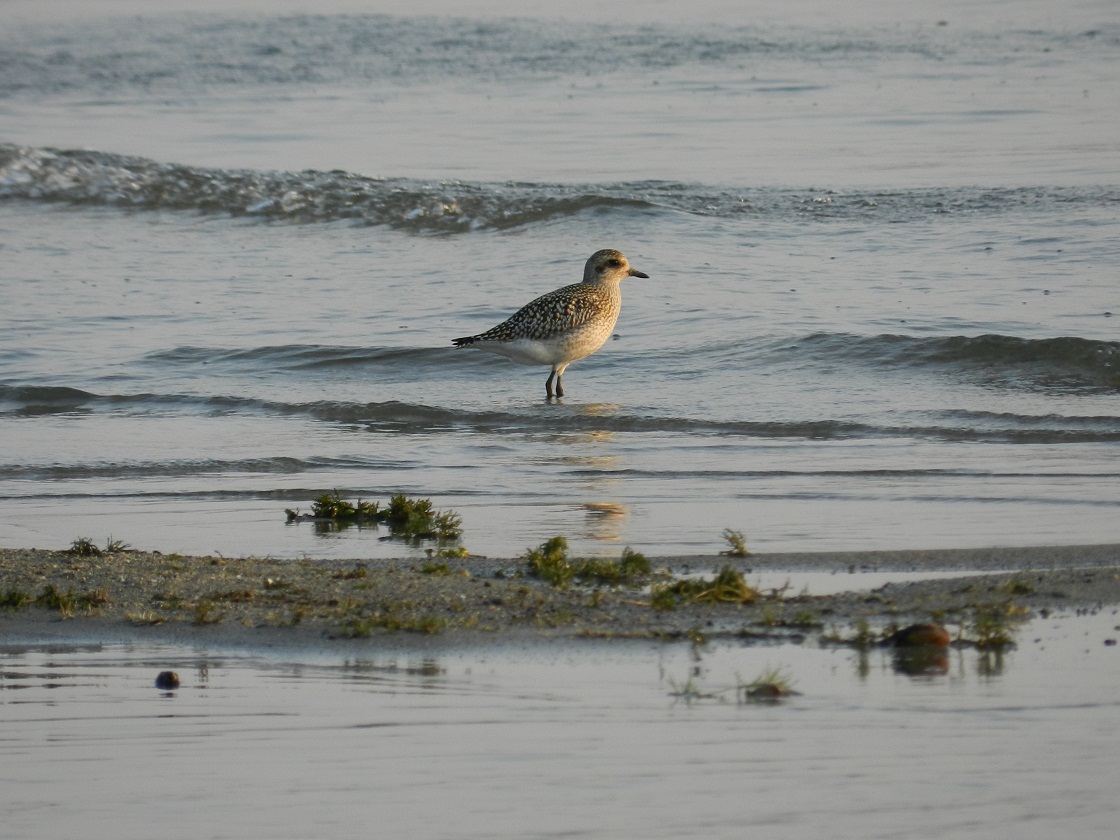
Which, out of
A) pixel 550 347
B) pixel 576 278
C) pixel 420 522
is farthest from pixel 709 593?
pixel 576 278

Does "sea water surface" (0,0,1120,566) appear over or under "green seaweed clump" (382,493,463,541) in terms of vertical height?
over

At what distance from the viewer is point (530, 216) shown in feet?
65.0

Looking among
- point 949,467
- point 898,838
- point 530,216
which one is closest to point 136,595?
point 898,838

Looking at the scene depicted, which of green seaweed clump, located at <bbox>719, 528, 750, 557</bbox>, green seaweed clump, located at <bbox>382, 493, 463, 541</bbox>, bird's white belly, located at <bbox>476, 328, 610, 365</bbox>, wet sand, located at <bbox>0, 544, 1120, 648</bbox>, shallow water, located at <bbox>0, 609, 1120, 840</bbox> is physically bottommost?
shallow water, located at <bbox>0, 609, 1120, 840</bbox>

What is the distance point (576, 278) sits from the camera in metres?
16.8

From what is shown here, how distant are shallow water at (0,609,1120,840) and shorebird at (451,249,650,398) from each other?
6970mm

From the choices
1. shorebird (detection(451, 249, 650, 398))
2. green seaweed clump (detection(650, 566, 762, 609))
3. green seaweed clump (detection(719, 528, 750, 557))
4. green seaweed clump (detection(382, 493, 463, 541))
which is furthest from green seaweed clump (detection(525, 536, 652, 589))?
shorebird (detection(451, 249, 650, 398))

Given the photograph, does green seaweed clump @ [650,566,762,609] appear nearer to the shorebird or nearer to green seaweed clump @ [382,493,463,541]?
green seaweed clump @ [382,493,463,541]

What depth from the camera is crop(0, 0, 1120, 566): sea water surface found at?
905 centimetres

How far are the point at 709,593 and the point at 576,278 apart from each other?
10.9 metres

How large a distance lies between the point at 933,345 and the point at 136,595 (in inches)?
319

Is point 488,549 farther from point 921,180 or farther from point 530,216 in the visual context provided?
point 921,180

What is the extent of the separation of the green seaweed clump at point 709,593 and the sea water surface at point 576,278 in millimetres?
1342

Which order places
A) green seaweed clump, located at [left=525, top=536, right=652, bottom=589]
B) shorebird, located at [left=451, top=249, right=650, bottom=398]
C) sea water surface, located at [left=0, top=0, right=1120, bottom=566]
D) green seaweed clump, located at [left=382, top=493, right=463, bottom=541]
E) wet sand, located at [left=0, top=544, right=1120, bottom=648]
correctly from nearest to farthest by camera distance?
wet sand, located at [left=0, top=544, right=1120, bottom=648]
green seaweed clump, located at [left=525, top=536, right=652, bottom=589]
green seaweed clump, located at [left=382, top=493, right=463, bottom=541]
sea water surface, located at [left=0, top=0, right=1120, bottom=566]
shorebird, located at [left=451, top=249, right=650, bottom=398]
